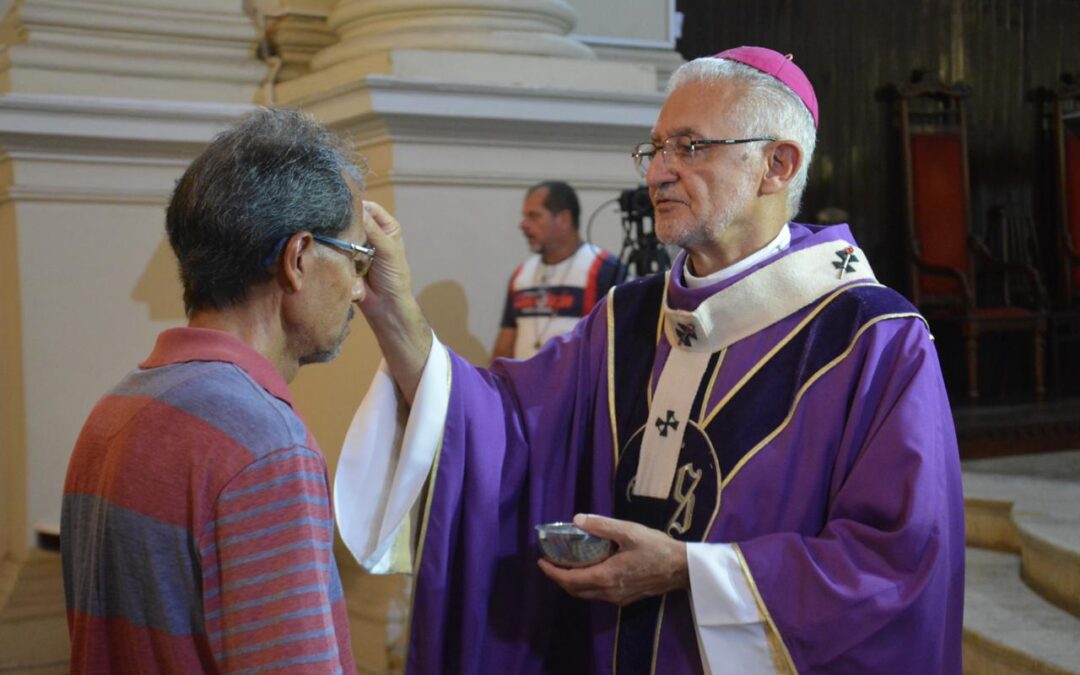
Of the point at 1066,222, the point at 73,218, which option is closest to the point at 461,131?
the point at 73,218

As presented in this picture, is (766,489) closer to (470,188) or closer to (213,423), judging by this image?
(213,423)

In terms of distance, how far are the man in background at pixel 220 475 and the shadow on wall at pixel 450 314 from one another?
2.81 meters

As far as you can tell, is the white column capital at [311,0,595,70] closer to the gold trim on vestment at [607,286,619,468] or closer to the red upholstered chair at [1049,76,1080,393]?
the gold trim on vestment at [607,286,619,468]

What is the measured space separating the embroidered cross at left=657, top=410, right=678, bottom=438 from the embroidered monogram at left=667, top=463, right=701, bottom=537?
0.07 meters

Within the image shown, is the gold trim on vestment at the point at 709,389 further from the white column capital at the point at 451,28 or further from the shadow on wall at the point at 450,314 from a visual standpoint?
the white column capital at the point at 451,28

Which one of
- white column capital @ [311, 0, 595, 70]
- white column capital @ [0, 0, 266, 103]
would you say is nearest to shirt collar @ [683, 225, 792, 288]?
white column capital @ [311, 0, 595, 70]

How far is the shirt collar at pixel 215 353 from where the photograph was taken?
1355mm

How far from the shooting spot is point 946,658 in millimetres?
1975

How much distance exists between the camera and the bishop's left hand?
1.94 m

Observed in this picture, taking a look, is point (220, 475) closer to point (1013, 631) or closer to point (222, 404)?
point (222, 404)

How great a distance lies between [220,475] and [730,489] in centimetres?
102

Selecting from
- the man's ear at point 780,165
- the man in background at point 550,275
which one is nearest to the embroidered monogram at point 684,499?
the man's ear at point 780,165

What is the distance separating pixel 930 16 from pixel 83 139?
5280 mm

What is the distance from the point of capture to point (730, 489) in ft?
6.75
